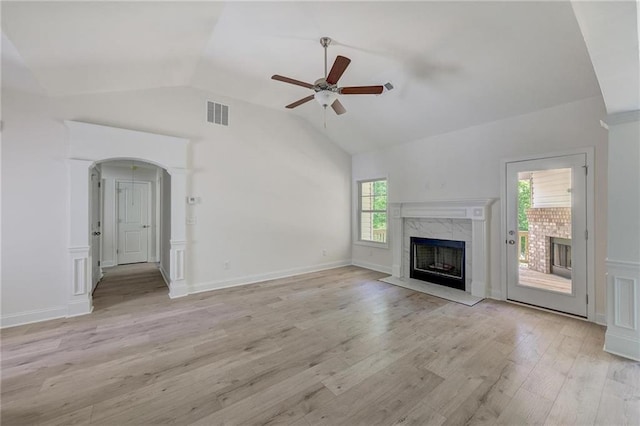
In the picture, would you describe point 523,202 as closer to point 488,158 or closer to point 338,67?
point 488,158

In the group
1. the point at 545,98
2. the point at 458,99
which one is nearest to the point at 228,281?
the point at 458,99

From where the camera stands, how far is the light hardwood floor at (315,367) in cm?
181

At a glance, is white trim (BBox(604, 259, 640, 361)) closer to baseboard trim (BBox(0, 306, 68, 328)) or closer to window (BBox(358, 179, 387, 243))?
window (BBox(358, 179, 387, 243))

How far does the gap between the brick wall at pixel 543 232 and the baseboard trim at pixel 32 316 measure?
642 centimetres

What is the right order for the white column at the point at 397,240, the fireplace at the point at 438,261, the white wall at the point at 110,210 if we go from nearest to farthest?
1. the fireplace at the point at 438,261
2. the white column at the point at 397,240
3. the white wall at the point at 110,210

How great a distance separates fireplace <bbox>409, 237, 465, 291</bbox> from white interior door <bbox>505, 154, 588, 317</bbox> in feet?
2.60

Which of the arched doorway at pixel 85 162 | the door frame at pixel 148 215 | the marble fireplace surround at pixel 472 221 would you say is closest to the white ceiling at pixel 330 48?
the arched doorway at pixel 85 162

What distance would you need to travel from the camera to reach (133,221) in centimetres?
705

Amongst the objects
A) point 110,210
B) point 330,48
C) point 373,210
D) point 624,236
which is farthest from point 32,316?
point 624,236

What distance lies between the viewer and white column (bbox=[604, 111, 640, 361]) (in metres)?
2.48

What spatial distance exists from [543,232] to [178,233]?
5445 mm

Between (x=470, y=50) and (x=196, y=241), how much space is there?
4.74m

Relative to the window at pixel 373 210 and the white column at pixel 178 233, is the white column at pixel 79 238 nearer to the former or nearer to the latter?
the white column at pixel 178 233

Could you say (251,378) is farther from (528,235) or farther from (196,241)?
(528,235)
